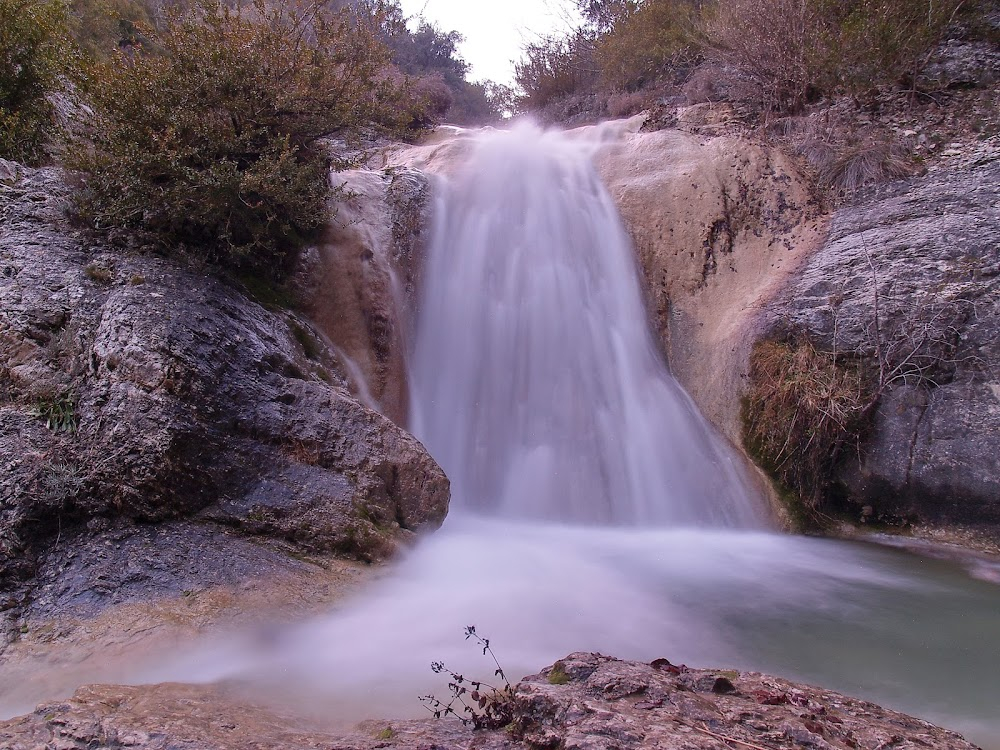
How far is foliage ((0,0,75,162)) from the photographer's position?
611 centimetres

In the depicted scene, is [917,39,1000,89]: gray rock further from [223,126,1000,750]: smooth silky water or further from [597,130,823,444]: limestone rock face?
[223,126,1000,750]: smooth silky water

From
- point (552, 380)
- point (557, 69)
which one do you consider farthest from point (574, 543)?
point (557, 69)

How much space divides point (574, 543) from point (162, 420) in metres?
3.34

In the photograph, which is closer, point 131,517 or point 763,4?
point 131,517

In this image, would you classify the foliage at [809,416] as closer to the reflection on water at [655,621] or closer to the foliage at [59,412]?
the reflection on water at [655,621]

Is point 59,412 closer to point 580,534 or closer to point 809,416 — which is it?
point 580,534

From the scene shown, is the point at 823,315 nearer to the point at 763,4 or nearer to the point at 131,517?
the point at 763,4

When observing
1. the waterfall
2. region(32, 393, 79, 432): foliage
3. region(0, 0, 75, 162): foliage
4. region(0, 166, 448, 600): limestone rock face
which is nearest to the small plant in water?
region(0, 166, 448, 600): limestone rock face

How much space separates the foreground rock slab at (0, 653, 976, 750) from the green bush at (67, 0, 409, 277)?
13.0 ft

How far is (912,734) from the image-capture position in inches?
94.0

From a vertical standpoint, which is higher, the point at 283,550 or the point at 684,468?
the point at 684,468

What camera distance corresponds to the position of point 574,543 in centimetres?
553

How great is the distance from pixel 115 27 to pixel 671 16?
34.2 feet

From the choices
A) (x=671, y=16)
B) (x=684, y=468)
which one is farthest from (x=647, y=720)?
(x=671, y=16)
